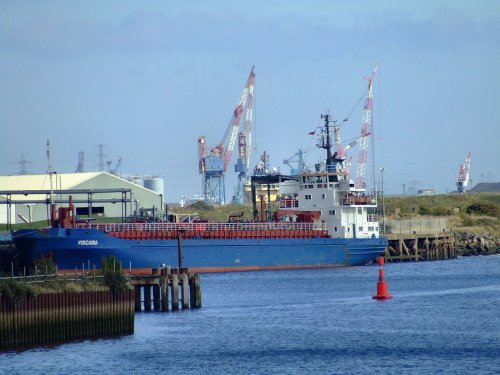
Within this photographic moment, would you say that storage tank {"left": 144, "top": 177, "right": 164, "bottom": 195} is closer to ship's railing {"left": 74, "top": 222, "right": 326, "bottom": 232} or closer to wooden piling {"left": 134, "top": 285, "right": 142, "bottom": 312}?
ship's railing {"left": 74, "top": 222, "right": 326, "bottom": 232}

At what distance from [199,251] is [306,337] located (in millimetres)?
31526

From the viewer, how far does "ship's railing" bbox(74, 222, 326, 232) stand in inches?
2790

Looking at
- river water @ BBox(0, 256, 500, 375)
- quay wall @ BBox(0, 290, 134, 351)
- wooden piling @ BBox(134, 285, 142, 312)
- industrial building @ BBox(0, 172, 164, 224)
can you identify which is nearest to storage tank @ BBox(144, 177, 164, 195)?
industrial building @ BBox(0, 172, 164, 224)

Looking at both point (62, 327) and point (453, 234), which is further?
point (453, 234)

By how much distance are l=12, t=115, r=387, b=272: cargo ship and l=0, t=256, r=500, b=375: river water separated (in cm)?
943

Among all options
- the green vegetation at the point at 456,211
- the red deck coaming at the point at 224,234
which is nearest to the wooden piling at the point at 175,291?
the red deck coaming at the point at 224,234

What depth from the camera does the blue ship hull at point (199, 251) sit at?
65938 mm

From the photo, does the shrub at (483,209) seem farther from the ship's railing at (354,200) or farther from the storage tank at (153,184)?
the storage tank at (153,184)

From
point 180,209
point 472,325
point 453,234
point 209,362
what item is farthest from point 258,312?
point 180,209

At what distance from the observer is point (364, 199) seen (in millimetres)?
80688

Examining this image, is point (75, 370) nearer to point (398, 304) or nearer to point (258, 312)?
point (258, 312)

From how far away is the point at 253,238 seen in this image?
246 feet

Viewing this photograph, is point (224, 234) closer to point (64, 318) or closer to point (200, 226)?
point (200, 226)

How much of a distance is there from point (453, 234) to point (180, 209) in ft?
146
